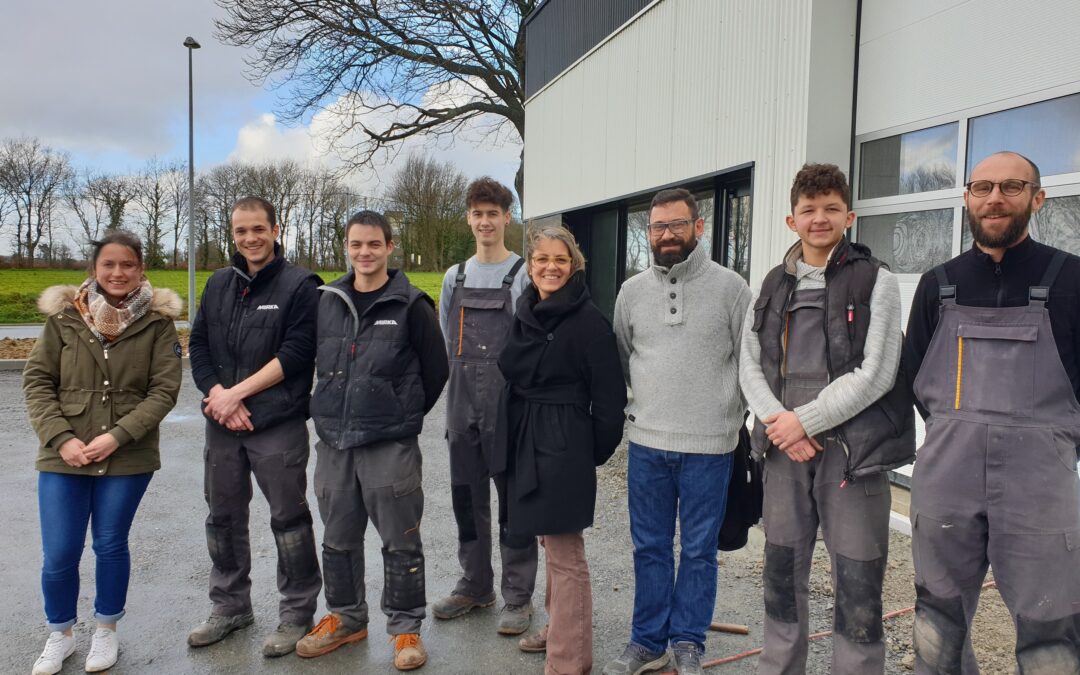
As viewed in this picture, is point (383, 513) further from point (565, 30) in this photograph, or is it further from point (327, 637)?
point (565, 30)

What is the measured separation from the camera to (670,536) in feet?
10.1

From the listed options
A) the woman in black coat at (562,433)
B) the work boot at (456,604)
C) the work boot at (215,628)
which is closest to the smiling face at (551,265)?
the woman in black coat at (562,433)

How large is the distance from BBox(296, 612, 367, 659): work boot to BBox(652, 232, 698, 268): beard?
2.27 m

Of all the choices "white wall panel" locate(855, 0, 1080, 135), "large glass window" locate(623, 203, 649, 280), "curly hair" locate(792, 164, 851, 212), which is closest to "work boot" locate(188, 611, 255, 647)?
"curly hair" locate(792, 164, 851, 212)

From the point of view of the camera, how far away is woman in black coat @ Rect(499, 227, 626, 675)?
293cm

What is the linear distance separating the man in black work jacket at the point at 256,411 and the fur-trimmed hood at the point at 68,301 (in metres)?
0.14

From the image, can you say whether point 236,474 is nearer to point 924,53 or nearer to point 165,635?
point 165,635

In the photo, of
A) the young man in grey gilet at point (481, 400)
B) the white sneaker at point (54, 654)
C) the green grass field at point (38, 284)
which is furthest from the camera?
the green grass field at point (38, 284)

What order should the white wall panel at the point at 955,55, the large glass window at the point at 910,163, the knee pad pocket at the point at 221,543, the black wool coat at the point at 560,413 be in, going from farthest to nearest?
the large glass window at the point at 910,163, the white wall panel at the point at 955,55, the knee pad pocket at the point at 221,543, the black wool coat at the point at 560,413

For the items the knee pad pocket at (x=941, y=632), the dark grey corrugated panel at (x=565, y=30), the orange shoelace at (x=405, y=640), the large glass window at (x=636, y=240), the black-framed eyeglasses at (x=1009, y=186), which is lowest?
the orange shoelace at (x=405, y=640)

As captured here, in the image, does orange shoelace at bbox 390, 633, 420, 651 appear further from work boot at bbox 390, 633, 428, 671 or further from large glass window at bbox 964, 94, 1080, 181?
large glass window at bbox 964, 94, 1080, 181

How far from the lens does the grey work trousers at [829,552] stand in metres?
2.56

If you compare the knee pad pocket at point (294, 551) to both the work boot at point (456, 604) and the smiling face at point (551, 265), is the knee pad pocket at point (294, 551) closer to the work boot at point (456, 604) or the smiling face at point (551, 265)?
the work boot at point (456, 604)

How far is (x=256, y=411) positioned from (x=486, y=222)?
1487mm
